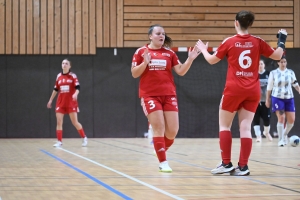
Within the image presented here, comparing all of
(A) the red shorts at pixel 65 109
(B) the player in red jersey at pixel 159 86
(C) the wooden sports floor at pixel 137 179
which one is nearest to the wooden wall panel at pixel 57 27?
(A) the red shorts at pixel 65 109

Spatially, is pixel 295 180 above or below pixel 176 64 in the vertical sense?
below

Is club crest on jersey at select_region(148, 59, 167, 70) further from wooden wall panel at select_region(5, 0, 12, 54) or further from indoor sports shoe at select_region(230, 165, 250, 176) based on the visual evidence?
wooden wall panel at select_region(5, 0, 12, 54)

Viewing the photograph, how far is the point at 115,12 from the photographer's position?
1720 cm

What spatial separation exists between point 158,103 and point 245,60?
3.89 ft

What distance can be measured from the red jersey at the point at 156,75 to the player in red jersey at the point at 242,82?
0.66 meters

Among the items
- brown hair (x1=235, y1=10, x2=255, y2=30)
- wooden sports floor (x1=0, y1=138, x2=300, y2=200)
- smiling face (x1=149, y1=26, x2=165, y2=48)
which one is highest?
brown hair (x1=235, y1=10, x2=255, y2=30)

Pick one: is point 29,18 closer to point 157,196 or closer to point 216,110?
point 216,110

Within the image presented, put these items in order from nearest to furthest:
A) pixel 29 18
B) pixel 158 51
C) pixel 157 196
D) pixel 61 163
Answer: pixel 157 196
pixel 158 51
pixel 61 163
pixel 29 18

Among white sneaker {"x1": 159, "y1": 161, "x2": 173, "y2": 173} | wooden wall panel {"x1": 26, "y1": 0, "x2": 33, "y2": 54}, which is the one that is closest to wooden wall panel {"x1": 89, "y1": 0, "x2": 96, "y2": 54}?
wooden wall panel {"x1": 26, "y1": 0, "x2": 33, "y2": 54}

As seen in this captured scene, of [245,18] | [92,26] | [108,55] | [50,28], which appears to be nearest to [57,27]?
[50,28]

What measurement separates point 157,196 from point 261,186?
1248 millimetres

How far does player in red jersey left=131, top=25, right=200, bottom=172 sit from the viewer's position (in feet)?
23.6

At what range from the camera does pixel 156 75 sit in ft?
24.0

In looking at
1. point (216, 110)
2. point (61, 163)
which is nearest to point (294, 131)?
point (216, 110)
